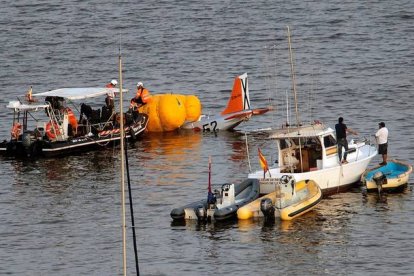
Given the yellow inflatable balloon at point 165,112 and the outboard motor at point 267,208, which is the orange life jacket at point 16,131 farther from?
the outboard motor at point 267,208

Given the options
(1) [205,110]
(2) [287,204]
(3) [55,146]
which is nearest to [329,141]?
(2) [287,204]

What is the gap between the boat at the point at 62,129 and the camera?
172 feet

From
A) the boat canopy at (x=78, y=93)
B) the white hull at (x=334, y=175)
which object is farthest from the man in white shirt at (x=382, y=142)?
the boat canopy at (x=78, y=93)

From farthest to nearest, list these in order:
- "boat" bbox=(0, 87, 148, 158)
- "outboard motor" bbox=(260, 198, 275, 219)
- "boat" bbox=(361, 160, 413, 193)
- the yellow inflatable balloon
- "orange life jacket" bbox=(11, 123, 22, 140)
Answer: the yellow inflatable balloon → "orange life jacket" bbox=(11, 123, 22, 140) → "boat" bbox=(0, 87, 148, 158) → "boat" bbox=(361, 160, 413, 193) → "outboard motor" bbox=(260, 198, 275, 219)

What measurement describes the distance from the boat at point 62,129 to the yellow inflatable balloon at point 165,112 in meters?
2.15

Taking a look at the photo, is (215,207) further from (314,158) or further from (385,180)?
(385,180)

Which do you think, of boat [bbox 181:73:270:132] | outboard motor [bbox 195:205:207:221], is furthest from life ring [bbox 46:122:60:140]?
outboard motor [bbox 195:205:207:221]

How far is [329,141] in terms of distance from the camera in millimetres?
44688

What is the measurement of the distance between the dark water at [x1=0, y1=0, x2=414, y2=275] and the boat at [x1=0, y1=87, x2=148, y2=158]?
643mm

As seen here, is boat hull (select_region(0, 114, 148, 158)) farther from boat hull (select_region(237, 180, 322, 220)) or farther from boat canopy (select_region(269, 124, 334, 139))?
boat hull (select_region(237, 180, 322, 220))

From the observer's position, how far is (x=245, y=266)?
36.4 meters

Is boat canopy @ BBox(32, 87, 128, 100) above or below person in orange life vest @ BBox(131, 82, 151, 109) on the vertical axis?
above

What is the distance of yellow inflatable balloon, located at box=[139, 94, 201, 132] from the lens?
5719 cm

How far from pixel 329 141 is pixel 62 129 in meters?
13.2
